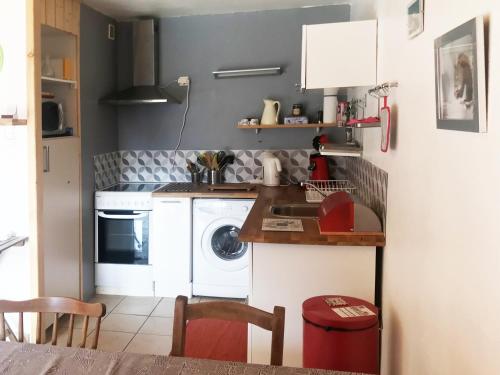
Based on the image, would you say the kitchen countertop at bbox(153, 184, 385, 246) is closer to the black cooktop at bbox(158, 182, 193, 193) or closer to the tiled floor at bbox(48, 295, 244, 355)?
the black cooktop at bbox(158, 182, 193, 193)

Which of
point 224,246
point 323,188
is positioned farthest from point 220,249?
point 323,188

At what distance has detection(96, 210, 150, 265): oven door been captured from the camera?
12.4ft

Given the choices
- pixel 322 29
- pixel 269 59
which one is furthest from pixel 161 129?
pixel 322 29

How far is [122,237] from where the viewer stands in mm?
3807

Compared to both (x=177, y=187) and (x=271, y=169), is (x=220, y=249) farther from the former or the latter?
(x=271, y=169)

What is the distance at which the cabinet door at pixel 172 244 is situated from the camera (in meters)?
3.68

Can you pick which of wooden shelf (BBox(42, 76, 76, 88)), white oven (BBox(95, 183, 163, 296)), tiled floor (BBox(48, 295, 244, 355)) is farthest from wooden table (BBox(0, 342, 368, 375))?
white oven (BBox(95, 183, 163, 296))

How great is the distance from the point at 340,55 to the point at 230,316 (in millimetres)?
1695

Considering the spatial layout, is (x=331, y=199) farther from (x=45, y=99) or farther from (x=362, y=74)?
(x=45, y=99)

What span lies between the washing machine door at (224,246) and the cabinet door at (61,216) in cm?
100

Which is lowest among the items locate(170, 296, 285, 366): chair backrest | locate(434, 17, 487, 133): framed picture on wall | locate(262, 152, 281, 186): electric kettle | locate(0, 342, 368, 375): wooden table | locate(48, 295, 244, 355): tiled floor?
locate(48, 295, 244, 355): tiled floor

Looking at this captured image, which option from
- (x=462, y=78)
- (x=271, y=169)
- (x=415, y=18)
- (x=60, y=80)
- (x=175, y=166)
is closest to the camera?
(x=462, y=78)

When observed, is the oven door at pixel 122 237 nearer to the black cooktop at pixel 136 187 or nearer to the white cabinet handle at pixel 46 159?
the black cooktop at pixel 136 187

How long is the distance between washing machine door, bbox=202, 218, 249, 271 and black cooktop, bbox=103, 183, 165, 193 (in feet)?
2.13
